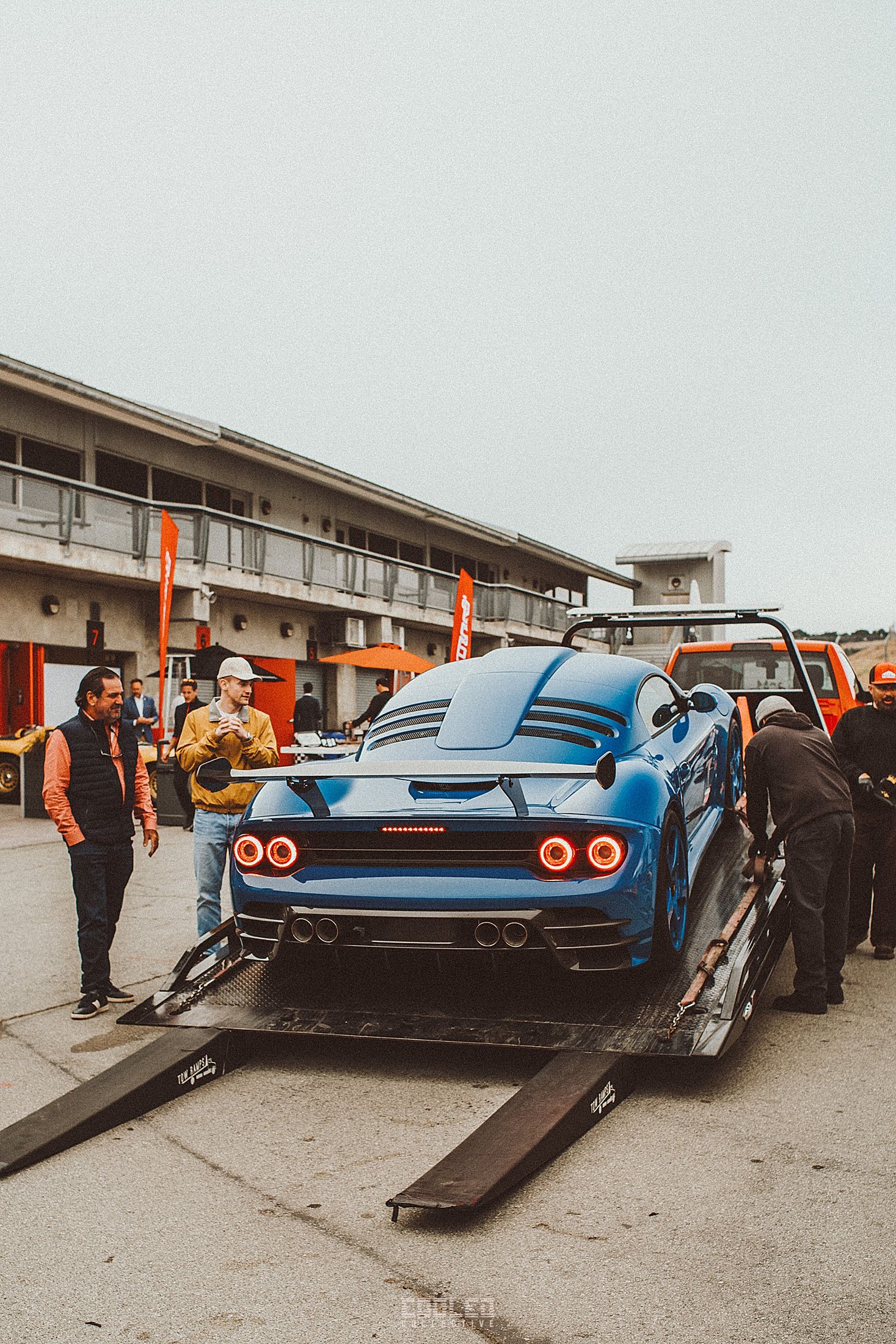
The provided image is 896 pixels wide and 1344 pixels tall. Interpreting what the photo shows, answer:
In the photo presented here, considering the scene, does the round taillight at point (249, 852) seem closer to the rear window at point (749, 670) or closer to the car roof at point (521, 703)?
the car roof at point (521, 703)

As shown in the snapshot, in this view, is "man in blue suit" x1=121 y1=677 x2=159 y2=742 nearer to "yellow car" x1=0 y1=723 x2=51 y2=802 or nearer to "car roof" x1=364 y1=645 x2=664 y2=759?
"yellow car" x1=0 y1=723 x2=51 y2=802

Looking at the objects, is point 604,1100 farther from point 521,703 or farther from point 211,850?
point 211,850

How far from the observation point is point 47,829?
13977 millimetres

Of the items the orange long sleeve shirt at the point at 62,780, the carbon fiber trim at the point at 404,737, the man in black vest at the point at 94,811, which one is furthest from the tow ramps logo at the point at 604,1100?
the orange long sleeve shirt at the point at 62,780

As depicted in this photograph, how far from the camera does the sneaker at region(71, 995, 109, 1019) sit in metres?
5.63

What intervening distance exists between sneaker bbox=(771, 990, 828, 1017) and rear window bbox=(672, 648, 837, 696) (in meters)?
4.11

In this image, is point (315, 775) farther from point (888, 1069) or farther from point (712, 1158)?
point (888, 1069)

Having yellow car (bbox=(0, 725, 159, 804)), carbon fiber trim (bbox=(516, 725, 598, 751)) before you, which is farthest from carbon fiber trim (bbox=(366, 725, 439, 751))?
yellow car (bbox=(0, 725, 159, 804))

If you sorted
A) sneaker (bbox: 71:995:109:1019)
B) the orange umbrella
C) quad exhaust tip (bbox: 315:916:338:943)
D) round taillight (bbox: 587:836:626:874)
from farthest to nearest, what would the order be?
the orange umbrella, sneaker (bbox: 71:995:109:1019), quad exhaust tip (bbox: 315:916:338:943), round taillight (bbox: 587:836:626:874)

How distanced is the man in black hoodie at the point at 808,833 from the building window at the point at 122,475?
785 inches

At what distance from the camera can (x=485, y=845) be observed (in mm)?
4344

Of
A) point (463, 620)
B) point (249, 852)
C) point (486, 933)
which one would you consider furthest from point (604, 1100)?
point (463, 620)

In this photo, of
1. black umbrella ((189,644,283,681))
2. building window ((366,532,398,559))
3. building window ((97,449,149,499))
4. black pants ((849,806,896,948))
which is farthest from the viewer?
building window ((366,532,398,559))

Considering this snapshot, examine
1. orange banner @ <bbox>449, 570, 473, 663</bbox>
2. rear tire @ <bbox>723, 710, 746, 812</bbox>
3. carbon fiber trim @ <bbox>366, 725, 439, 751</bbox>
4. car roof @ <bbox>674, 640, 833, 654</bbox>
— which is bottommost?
rear tire @ <bbox>723, 710, 746, 812</bbox>
